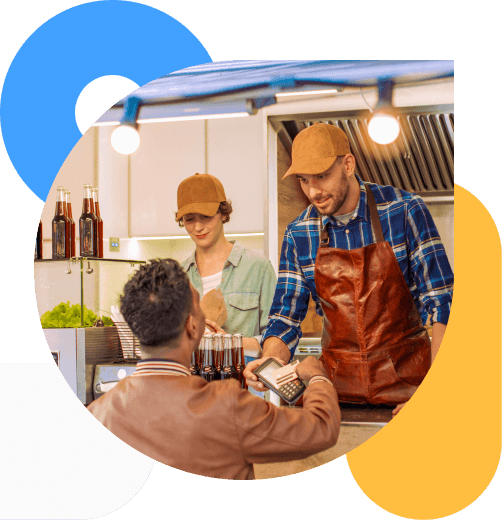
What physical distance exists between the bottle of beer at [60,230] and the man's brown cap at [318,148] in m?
0.75

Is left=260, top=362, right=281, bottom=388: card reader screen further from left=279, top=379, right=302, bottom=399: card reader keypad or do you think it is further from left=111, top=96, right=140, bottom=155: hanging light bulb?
left=111, top=96, right=140, bottom=155: hanging light bulb

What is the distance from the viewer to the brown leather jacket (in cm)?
174

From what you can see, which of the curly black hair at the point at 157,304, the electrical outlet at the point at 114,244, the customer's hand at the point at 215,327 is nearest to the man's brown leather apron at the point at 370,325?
the customer's hand at the point at 215,327

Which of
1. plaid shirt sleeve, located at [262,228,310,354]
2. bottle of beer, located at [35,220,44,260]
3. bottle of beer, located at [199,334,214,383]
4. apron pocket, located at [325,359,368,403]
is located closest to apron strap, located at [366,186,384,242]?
plaid shirt sleeve, located at [262,228,310,354]

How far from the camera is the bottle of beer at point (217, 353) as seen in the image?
6.20 feet

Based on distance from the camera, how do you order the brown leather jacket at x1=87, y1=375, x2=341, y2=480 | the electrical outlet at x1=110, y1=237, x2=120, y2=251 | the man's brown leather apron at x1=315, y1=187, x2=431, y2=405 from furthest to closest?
the electrical outlet at x1=110, y1=237, x2=120, y2=251
the man's brown leather apron at x1=315, y1=187, x2=431, y2=405
the brown leather jacket at x1=87, y1=375, x2=341, y2=480

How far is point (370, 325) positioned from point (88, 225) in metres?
0.93

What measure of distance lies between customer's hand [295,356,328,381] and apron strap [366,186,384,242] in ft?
1.37

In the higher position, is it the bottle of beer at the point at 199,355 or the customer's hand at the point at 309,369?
the bottle of beer at the point at 199,355

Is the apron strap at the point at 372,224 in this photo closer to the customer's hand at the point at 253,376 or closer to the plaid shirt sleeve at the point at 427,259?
the plaid shirt sleeve at the point at 427,259

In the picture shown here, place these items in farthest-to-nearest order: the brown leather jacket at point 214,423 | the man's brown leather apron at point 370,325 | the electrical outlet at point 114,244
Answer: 1. the electrical outlet at point 114,244
2. the man's brown leather apron at point 370,325
3. the brown leather jacket at point 214,423

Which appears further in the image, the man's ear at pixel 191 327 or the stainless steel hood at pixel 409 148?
the stainless steel hood at pixel 409 148

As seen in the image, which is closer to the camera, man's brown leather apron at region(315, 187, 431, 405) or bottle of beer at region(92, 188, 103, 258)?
man's brown leather apron at region(315, 187, 431, 405)

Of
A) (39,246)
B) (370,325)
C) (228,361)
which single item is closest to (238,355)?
(228,361)
